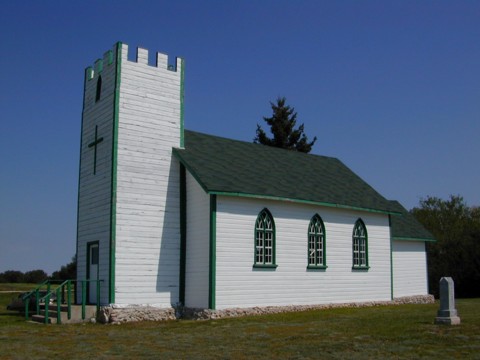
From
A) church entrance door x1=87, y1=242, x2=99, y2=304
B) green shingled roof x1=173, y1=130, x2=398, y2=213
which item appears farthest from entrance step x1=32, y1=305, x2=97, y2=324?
green shingled roof x1=173, y1=130, x2=398, y2=213

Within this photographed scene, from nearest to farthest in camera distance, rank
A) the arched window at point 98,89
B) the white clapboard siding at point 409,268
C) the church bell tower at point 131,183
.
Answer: the church bell tower at point 131,183, the arched window at point 98,89, the white clapboard siding at point 409,268

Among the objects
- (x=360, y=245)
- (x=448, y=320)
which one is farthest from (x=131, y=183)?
(x=448, y=320)

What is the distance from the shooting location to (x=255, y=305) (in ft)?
71.3

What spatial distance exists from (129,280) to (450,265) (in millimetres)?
26225

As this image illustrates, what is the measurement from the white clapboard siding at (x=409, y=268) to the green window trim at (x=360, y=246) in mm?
3787

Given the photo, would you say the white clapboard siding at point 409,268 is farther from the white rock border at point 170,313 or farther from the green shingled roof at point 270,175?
the white rock border at point 170,313

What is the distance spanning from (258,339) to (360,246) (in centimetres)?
1299

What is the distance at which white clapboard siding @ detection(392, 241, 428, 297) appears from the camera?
97.9 ft

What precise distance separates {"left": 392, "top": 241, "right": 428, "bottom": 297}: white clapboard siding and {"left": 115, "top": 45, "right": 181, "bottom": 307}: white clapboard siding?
12936 mm

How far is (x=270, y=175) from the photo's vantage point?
2486 centimetres

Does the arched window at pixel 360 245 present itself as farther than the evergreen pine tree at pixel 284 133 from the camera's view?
No


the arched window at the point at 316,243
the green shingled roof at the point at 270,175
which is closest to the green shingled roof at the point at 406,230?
the green shingled roof at the point at 270,175

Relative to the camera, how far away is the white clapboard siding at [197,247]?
68.8 feet

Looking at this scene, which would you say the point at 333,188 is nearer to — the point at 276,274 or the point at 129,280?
the point at 276,274
